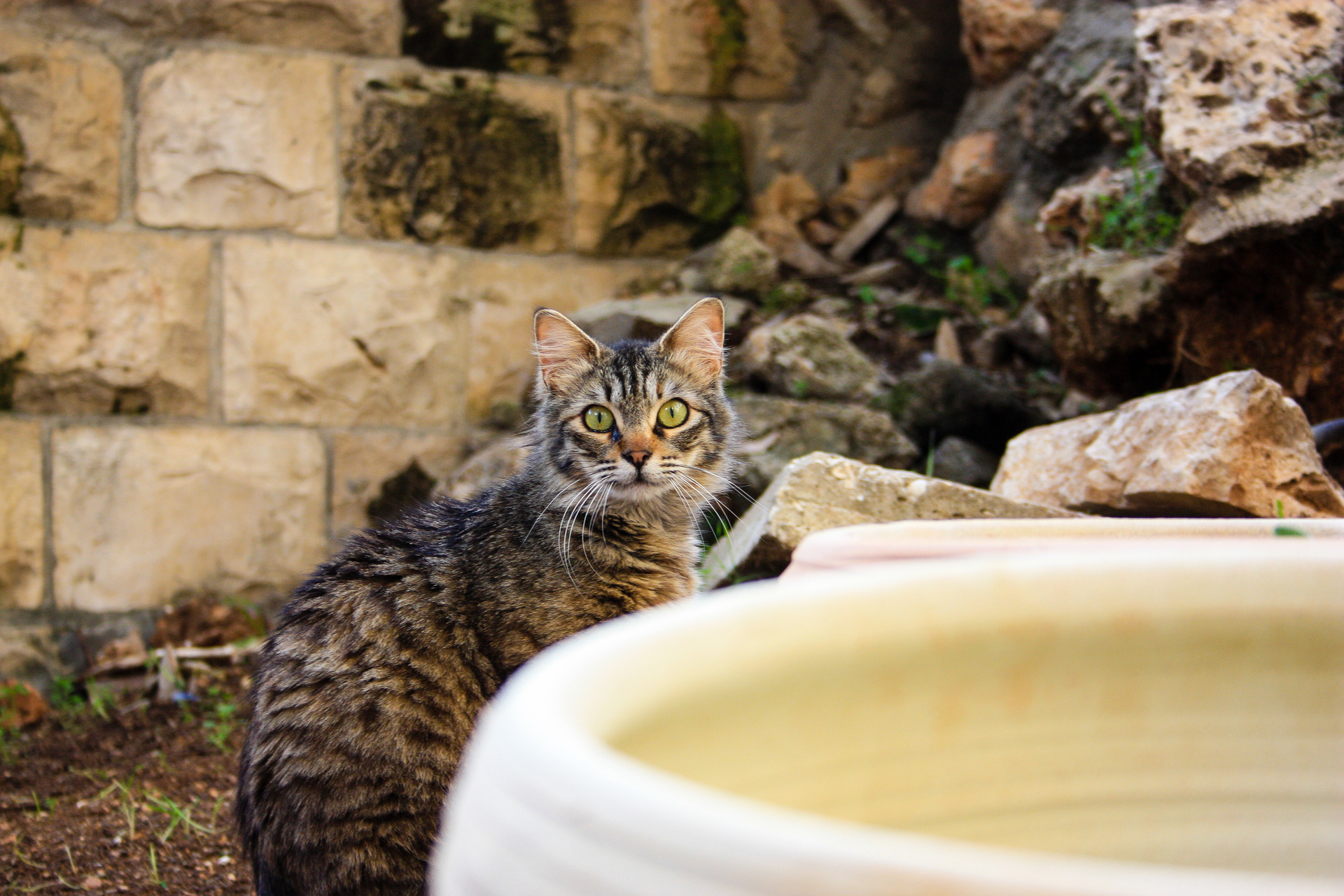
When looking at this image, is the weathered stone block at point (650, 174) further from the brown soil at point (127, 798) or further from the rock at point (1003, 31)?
the brown soil at point (127, 798)

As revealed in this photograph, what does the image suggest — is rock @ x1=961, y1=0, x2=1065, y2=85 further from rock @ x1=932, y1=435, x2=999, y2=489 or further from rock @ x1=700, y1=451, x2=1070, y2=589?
rock @ x1=700, y1=451, x2=1070, y2=589

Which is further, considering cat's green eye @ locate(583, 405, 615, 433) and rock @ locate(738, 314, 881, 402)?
rock @ locate(738, 314, 881, 402)

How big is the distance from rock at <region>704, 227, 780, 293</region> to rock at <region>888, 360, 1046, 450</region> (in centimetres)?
103

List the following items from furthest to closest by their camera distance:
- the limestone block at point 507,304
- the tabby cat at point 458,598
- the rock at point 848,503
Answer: the limestone block at point 507,304, the rock at point 848,503, the tabby cat at point 458,598

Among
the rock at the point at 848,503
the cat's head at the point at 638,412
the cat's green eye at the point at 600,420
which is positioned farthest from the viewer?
the cat's green eye at the point at 600,420

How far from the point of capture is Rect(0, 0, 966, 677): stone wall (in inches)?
154

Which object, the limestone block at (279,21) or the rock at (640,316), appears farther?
the rock at (640,316)

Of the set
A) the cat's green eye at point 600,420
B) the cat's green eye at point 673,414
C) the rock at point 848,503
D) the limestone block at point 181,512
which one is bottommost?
the limestone block at point 181,512

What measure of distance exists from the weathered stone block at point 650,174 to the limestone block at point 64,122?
74.9 inches

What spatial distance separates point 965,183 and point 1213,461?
2.55 m

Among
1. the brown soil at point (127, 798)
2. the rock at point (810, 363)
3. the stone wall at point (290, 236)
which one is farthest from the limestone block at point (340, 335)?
the rock at point (810, 363)

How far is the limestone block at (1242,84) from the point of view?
2.91m

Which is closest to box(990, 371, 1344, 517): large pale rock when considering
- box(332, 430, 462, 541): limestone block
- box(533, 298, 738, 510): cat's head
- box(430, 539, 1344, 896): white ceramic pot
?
box(533, 298, 738, 510): cat's head

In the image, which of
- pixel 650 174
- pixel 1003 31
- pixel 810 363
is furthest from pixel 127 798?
pixel 1003 31
